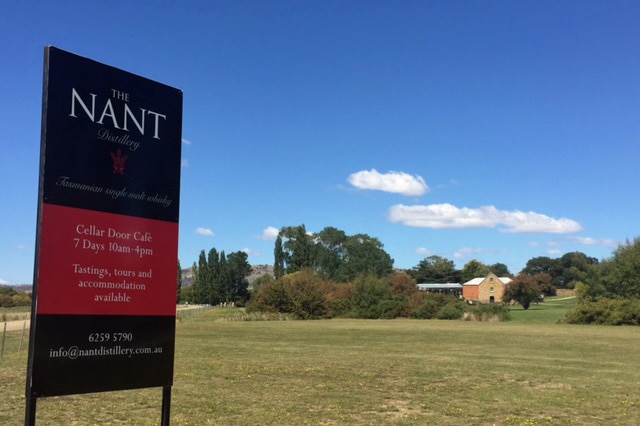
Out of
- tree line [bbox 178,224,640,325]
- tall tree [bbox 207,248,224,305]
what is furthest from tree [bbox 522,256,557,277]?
tall tree [bbox 207,248,224,305]

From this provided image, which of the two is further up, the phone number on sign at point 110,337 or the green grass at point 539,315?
the phone number on sign at point 110,337

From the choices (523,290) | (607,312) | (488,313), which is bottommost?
(488,313)

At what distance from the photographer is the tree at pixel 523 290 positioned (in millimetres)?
99500

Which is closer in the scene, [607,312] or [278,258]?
[607,312]

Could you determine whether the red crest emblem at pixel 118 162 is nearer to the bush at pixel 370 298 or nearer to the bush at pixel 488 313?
the bush at pixel 488 313

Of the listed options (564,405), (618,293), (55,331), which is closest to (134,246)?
(55,331)

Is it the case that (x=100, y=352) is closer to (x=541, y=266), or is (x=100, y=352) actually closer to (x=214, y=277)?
(x=214, y=277)

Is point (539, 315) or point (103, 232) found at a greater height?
point (103, 232)

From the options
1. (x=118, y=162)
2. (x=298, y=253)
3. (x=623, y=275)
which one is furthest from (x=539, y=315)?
(x=118, y=162)

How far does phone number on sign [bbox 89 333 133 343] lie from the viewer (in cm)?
499

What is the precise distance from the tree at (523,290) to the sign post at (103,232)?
3988 inches

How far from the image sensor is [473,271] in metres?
152

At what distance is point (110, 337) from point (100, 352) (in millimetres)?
149

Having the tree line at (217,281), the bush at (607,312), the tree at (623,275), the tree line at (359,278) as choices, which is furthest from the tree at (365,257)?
the bush at (607,312)
